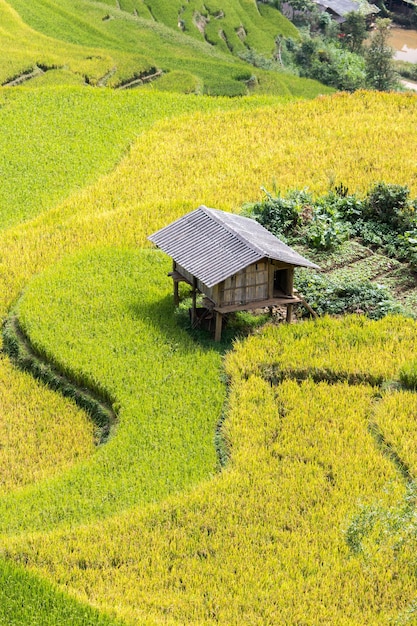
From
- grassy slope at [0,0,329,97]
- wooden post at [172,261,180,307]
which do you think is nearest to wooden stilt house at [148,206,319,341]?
wooden post at [172,261,180,307]

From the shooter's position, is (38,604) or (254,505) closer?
(38,604)

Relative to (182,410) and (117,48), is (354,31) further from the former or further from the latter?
(182,410)

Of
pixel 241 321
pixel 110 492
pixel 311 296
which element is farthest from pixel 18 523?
pixel 311 296

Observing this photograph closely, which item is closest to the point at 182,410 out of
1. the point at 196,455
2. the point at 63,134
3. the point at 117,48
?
the point at 196,455

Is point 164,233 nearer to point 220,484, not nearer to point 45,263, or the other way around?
point 45,263

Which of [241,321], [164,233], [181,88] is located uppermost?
[164,233]

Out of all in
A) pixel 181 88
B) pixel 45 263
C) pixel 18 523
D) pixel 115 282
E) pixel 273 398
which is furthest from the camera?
pixel 181 88

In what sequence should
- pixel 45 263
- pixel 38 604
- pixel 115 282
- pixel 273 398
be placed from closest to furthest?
pixel 38 604, pixel 273 398, pixel 115 282, pixel 45 263

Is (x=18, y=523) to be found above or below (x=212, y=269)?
below
